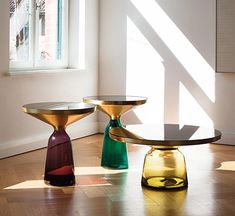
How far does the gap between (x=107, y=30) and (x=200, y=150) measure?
2.12 meters

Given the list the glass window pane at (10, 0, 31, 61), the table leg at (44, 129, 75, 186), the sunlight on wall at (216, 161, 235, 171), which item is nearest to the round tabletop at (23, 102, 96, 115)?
the table leg at (44, 129, 75, 186)

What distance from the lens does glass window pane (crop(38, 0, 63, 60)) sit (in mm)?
6426

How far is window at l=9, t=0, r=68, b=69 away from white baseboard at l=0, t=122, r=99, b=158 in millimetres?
799

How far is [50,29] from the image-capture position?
6570 millimetres

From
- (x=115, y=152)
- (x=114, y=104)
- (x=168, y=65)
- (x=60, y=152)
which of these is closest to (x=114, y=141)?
(x=115, y=152)

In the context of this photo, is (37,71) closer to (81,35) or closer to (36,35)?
(36,35)

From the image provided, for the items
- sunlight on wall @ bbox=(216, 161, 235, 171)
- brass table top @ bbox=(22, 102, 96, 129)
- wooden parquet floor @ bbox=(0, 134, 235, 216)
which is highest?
brass table top @ bbox=(22, 102, 96, 129)

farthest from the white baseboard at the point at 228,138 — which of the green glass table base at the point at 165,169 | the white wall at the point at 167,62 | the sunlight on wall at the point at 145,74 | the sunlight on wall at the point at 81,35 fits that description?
the green glass table base at the point at 165,169

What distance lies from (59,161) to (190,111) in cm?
266

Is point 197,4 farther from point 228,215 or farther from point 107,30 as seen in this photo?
point 228,215

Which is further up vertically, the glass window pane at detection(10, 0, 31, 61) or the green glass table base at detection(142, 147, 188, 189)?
the glass window pane at detection(10, 0, 31, 61)

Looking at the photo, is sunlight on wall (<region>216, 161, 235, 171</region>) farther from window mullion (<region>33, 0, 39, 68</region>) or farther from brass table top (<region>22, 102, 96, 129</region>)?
window mullion (<region>33, 0, 39, 68</region>)

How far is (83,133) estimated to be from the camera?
6.99 m

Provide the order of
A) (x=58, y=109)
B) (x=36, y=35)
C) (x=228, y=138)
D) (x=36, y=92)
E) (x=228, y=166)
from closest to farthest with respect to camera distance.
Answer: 1. (x=58, y=109)
2. (x=228, y=166)
3. (x=36, y=92)
4. (x=36, y=35)
5. (x=228, y=138)
